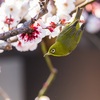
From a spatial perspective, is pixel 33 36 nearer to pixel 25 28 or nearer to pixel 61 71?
pixel 25 28

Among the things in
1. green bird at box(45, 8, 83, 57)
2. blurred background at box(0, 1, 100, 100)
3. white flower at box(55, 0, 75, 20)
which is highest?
green bird at box(45, 8, 83, 57)

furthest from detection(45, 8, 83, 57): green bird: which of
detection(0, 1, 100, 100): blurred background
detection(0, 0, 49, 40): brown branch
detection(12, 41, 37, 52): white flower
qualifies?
detection(0, 1, 100, 100): blurred background

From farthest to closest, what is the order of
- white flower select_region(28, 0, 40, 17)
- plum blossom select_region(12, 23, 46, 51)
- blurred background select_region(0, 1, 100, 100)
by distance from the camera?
blurred background select_region(0, 1, 100, 100) < white flower select_region(28, 0, 40, 17) < plum blossom select_region(12, 23, 46, 51)

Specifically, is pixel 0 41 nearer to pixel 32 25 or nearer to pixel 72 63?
pixel 32 25

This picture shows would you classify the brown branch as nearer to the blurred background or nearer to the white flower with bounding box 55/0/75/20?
the white flower with bounding box 55/0/75/20

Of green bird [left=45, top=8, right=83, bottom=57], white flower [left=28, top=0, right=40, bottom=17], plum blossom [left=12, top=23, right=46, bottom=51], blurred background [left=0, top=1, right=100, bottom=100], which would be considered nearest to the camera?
green bird [left=45, top=8, right=83, bottom=57]

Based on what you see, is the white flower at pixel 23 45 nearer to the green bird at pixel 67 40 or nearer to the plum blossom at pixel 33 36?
the plum blossom at pixel 33 36

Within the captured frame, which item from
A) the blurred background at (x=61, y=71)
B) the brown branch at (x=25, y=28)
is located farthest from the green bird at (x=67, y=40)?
the blurred background at (x=61, y=71)
